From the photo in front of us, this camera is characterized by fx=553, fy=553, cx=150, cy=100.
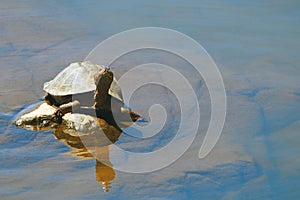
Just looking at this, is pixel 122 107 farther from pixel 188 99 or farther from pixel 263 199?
pixel 263 199

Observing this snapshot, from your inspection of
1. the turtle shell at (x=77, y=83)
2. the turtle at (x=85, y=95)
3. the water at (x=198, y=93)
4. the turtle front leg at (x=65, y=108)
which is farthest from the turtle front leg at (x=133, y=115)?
the turtle front leg at (x=65, y=108)

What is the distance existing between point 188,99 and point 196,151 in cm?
118

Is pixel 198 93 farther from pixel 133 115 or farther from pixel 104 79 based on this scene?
pixel 104 79

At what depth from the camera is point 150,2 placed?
374 inches

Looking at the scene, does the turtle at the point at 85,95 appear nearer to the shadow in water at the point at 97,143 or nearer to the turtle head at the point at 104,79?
the turtle head at the point at 104,79

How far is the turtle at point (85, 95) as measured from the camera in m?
5.49

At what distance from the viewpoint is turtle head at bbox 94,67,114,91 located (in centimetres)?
532

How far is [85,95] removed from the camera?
564 cm

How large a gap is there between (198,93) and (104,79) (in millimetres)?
1417

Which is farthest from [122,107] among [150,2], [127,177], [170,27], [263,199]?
[150,2]

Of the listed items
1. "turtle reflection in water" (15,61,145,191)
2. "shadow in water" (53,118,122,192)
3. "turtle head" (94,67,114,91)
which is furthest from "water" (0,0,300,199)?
"turtle head" (94,67,114,91)

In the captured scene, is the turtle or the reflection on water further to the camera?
the turtle

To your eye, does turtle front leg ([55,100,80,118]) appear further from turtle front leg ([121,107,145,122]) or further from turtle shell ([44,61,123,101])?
turtle front leg ([121,107,145,122])

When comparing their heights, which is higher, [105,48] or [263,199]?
[105,48]
